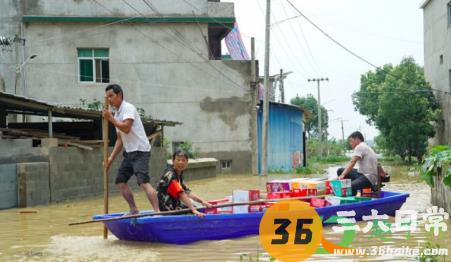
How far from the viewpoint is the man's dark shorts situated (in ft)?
24.4

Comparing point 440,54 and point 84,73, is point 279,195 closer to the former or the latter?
point 84,73

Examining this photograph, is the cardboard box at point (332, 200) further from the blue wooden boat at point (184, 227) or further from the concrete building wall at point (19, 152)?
the concrete building wall at point (19, 152)

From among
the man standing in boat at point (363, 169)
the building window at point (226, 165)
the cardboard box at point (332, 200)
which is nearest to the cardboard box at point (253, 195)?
the cardboard box at point (332, 200)

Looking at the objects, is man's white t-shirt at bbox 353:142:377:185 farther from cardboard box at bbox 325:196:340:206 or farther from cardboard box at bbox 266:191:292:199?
cardboard box at bbox 266:191:292:199

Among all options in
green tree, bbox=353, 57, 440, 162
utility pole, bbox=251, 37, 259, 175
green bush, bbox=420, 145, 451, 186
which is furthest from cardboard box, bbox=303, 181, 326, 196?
green tree, bbox=353, 57, 440, 162

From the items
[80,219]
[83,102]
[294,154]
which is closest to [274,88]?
[294,154]

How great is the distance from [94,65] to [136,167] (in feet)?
58.7

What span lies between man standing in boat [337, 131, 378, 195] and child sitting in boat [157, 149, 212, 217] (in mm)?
3188

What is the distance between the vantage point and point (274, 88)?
42938mm

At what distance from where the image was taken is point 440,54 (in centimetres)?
2941

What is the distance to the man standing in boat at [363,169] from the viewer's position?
32.4ft

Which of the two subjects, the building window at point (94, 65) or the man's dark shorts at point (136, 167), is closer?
the man's dark shorts at point (136, 167)

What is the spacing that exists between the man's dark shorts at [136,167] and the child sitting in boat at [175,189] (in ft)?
0.89

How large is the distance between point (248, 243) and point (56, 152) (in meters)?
7.31
